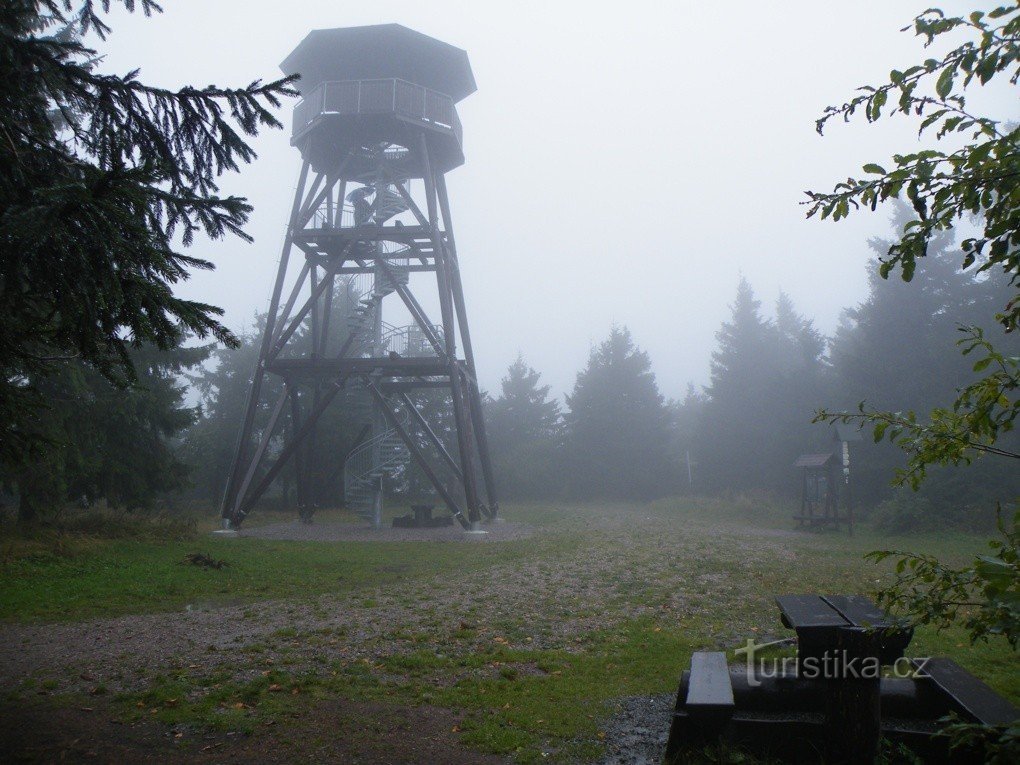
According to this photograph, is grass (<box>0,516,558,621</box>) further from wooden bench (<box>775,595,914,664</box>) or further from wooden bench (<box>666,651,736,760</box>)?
wooden bench (<box>775,595,914,664</box>)

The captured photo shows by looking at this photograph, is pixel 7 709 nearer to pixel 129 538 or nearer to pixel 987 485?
pixel 129 538

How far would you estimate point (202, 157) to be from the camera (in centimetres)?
485

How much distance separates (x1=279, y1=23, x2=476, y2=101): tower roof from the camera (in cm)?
2044

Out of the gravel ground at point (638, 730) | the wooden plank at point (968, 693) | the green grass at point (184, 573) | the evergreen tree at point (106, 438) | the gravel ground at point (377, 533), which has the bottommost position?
the gravel ground at point (377, 533)

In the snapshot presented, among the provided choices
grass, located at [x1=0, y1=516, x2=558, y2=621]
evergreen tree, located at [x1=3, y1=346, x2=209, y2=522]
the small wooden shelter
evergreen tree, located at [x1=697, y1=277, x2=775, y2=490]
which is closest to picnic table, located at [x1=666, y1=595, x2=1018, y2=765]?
grass, located at [x1=0, y1=516, x2=558, y2=621]

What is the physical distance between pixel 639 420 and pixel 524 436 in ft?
26.2

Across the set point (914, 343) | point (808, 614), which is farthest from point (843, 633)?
point (914, 343)

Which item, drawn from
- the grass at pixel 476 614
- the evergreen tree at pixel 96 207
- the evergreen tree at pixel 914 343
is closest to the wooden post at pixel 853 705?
the grass at pixel 476 614

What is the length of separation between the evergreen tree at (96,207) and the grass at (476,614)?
→ 2679 mm

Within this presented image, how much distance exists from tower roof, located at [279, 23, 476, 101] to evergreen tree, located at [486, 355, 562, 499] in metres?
24.3

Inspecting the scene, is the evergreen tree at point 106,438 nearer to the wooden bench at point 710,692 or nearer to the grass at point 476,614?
the grass at point 476,614

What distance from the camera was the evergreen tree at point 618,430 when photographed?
3988 cm

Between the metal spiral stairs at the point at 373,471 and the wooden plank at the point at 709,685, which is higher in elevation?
the metal spiral stairs at the point at 373,471

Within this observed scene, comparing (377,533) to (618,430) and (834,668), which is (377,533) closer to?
(834,668)
